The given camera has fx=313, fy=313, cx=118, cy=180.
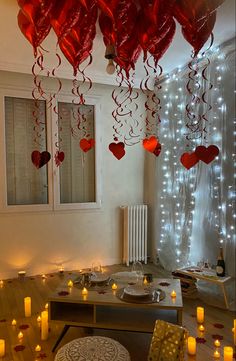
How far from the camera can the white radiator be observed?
4.46 meters

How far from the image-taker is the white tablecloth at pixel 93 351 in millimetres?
1709

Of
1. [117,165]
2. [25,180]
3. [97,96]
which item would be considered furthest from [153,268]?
[97,96]

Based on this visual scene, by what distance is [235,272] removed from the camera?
3061 millimetres

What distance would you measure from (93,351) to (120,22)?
1.84 meters

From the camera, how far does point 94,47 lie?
10.5 feet

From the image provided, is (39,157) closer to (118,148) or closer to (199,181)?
(118,148)

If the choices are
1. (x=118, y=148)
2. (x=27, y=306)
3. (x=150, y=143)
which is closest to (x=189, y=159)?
(x=150, y=143)

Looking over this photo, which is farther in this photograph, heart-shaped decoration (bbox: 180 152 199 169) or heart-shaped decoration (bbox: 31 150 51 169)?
heart-shaped decoration (bbox: 31 150 51 169)

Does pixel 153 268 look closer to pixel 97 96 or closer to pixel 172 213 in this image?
pixel 172 213

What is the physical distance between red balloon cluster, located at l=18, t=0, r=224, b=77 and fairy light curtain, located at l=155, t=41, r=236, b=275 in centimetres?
154

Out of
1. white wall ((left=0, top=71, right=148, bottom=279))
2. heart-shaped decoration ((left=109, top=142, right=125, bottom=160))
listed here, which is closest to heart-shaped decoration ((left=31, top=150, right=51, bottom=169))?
heart-shaped decoration ((left=109, top=142, right=125, bottom=160))

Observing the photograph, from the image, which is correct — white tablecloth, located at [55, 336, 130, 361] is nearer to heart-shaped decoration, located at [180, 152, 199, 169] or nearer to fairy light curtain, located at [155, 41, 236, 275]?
heart-shaped decoration, located at [180, 152, 199, 169]

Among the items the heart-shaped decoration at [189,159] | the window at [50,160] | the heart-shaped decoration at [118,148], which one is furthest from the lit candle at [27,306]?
the heart-shaped decoration at [189,159]

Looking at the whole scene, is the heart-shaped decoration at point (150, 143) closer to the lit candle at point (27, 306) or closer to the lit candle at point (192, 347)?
the lit candle at point (192, 347)
